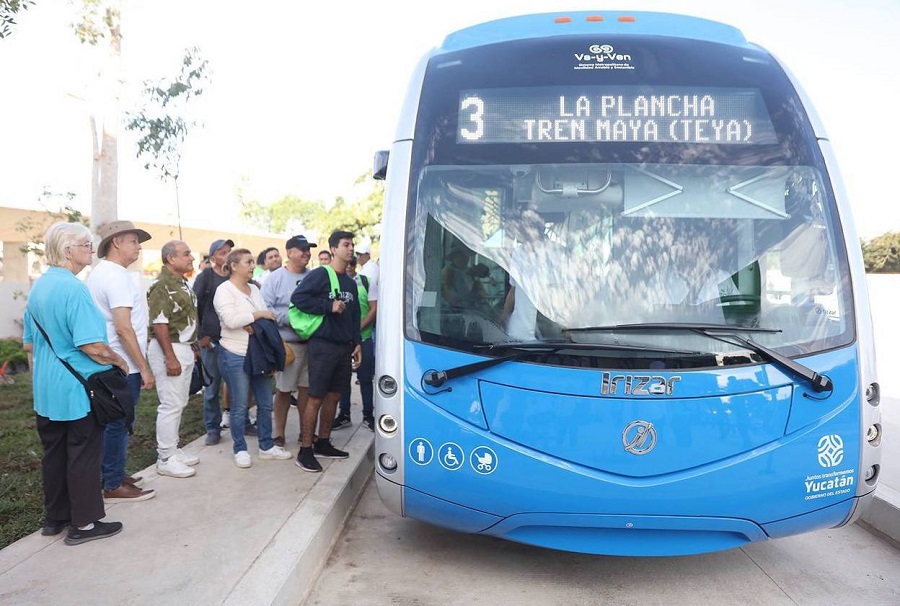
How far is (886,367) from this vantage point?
14164mm

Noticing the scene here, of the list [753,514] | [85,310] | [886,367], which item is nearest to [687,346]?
[753,514]

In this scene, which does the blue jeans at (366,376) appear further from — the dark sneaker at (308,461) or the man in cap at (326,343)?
the dark sneaker at (308,461)

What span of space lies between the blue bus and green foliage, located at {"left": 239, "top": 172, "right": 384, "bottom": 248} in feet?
15.4

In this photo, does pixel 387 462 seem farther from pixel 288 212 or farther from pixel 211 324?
pixel 288 212

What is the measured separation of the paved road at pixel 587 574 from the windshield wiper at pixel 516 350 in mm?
Result: 1215

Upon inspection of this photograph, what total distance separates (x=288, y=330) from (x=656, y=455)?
4.32 metres

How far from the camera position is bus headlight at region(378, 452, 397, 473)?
182 inches

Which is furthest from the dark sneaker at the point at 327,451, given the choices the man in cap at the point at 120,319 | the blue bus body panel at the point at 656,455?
the blue bus body panel at the point at 656,455

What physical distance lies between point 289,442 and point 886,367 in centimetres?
1098

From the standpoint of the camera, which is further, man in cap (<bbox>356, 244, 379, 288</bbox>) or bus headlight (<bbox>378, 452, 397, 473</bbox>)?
man in cap (<bbox>356, 244, 379, 288</bbox>)

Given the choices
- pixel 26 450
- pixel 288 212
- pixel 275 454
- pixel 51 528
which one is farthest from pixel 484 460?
pixel 288 212

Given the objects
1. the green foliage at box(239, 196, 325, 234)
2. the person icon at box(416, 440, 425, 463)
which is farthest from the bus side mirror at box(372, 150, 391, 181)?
the green foliage at box(239, 196, 325, 234)

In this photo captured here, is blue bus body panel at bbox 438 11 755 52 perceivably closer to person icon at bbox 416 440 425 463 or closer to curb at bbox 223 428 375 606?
person icon at bbox 416 440 425 463

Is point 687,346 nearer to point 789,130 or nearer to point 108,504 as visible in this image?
point 789,130
